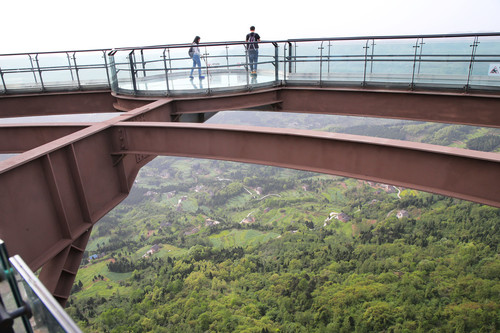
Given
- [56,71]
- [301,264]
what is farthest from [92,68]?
[301,264]

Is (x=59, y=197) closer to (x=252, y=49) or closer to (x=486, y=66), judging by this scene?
(x=252, y=49)

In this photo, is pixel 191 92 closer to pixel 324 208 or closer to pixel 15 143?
pixel 15 143

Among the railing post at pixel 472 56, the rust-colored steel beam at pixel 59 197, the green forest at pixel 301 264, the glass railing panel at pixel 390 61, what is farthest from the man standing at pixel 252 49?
the green forest at pixel 301 264

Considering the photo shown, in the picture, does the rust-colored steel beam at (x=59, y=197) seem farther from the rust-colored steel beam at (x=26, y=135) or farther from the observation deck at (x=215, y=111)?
the rust-colored steel beam at (x=26, y=135)

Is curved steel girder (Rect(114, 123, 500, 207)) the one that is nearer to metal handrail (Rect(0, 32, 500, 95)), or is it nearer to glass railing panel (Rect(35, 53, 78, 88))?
metal handrail (Rect(0, 32, 500, 95))

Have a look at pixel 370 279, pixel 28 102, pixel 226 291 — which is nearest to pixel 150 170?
pixel 226 291
